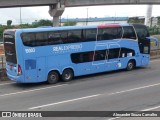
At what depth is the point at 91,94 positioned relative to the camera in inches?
672

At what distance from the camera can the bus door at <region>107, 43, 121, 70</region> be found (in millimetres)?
23781

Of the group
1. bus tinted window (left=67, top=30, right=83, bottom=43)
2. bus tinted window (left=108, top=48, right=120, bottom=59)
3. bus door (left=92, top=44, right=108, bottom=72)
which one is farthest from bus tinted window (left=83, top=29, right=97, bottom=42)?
bus tinted window (left=108, top=48, right=120, bottom=59)

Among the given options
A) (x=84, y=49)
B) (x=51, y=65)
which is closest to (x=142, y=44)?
(x=84, y=49)

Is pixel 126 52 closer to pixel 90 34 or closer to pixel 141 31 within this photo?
pixel 141 31

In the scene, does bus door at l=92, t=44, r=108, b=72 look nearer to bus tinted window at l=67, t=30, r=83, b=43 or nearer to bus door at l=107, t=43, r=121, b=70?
bus door at l=107, t=43, r=121, b=70

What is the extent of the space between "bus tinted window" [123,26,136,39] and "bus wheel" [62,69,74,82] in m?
5.26

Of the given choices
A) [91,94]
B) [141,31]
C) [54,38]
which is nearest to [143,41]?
[141,31]

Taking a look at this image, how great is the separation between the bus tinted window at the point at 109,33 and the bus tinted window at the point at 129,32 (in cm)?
51

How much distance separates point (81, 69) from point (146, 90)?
555cm

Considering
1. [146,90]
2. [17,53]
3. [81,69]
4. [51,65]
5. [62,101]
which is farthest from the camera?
[81,69]

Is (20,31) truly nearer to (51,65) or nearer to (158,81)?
(51,65)

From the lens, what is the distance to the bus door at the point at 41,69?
795 inches

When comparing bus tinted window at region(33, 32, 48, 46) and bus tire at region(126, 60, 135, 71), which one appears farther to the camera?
bus tire at region(126, 60, 135, 71)

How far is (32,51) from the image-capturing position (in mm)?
19812
